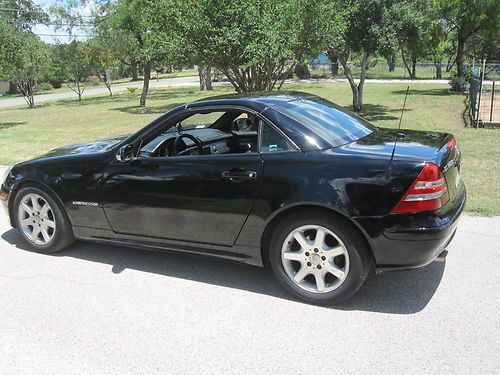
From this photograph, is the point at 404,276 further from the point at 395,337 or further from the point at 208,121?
the point at 208,121

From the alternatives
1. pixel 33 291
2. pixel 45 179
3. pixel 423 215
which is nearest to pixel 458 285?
pixel 423 215

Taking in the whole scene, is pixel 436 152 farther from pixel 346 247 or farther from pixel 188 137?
pixel 188 137

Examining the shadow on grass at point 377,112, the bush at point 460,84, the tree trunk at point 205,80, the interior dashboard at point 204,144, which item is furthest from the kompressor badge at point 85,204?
the tree trunk at point 205,80

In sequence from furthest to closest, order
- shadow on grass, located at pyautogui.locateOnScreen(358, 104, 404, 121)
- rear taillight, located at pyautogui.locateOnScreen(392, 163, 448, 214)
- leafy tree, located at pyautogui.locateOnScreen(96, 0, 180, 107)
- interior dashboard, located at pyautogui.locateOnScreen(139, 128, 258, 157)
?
leafy tree, located at pyautogui.locateOnScreen(96, 0, 180, 107) < shadow on grass, located at pyautogui.locateOnScreen(358, 104, 404, 121) < interior dashboard, located at pyautogui.locateOnScreen(139, 128, 258, 157) < rear taillight, located at pyautogui.locateOnScreen(392, 163, 448, 214)

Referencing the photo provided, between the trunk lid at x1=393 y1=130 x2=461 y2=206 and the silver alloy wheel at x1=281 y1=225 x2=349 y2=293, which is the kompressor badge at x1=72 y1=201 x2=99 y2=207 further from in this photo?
the trunk lid at x1=393 y1=130 x2=461 y2=206

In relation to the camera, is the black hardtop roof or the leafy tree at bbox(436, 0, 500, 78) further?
the leafy tree at bbox(436, 0, 500, 78)

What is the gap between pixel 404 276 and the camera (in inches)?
163

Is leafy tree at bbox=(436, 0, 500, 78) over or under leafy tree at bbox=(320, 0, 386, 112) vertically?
over

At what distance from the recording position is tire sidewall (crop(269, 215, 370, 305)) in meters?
3.53

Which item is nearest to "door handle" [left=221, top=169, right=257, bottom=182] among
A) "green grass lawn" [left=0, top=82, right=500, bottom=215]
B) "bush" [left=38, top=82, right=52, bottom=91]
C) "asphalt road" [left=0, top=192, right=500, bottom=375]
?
"asphalt road" [left=0, top=192, right=500, bottom=375]

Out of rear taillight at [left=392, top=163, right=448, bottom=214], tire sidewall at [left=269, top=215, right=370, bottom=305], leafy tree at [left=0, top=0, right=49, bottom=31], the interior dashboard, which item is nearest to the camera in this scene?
rear taillight at [left=392, top=163, right=448, bottom=214]

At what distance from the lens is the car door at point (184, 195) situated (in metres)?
3.87

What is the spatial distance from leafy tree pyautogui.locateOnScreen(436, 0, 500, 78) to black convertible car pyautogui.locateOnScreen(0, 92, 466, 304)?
23.7 m

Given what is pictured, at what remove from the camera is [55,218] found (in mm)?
4801
